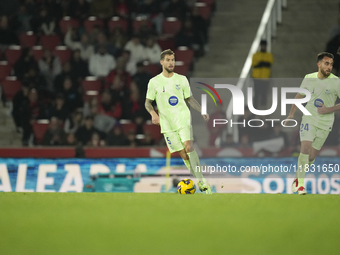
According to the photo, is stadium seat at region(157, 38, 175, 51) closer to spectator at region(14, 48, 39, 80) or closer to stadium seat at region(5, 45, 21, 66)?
spectator at region(14, 48, 39, 80)

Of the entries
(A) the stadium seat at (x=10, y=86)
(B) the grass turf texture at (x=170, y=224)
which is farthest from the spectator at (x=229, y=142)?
(A) the stadium seat at (x=10, y=86)

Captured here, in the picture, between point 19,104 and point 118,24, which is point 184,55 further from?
point 19,104

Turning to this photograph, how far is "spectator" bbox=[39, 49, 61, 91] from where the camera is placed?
39.1 ft

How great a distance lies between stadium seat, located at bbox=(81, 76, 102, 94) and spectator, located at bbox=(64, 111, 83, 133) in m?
0.94

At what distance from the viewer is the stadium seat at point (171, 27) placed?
1219cm

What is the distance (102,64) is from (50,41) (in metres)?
1.81

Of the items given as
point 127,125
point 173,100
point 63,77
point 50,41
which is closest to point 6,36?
point 50,41

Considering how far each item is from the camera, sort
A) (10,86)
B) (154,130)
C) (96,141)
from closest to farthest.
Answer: (96,141) < (154,130) < (10,86)

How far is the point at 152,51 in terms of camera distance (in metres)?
11.7

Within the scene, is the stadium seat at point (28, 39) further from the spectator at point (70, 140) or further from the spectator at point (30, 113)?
the spectator at point (70, 140)

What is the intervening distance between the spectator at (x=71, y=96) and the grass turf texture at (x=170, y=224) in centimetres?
498

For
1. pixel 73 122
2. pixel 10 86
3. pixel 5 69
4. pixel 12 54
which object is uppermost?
pixel 12 54

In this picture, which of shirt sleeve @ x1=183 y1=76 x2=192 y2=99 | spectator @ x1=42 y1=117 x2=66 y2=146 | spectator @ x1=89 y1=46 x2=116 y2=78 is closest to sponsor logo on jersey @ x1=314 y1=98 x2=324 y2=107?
shirt sleeve @ x1=183 y1=76 x2=192 y2=99

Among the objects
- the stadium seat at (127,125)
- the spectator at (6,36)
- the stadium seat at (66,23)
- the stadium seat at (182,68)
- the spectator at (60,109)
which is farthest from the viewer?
the spectator at (6,36)
